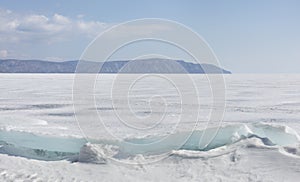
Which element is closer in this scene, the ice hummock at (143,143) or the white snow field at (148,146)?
the white snow field at (148,146)

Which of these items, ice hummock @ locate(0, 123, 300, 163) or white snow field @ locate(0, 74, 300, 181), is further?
ice hummock @ locate(0, 123, 300, 163)

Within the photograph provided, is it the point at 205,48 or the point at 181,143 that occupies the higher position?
the point at 205,48

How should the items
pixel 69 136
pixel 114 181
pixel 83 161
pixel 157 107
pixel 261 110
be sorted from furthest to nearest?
pixel 157 107 → pixel 261 110 → pixel 69 136 → pixel 83 161 → pixel 114 181

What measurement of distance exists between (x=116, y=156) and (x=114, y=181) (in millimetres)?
904

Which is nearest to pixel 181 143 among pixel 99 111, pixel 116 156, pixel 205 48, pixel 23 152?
pixel 116 156

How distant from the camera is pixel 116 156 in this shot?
15.5 ft

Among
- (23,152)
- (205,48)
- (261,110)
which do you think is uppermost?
(205,48)

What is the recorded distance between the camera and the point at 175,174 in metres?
4.04

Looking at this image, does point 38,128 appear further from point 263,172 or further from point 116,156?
point 263,172

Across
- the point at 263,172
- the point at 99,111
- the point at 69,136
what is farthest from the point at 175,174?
the point at 99,111

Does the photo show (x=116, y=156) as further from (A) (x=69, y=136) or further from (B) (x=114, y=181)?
(A) (x=69, y=136)

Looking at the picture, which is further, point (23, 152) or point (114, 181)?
point (23, 152)

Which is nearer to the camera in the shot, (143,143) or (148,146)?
(148,146)

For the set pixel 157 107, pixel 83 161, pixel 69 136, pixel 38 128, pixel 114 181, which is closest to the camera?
pixel 114 181
